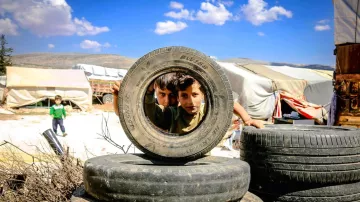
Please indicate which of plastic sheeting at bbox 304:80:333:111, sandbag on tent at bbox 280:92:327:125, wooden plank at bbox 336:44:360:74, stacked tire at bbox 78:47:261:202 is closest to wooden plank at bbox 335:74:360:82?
wooden plank at bbox 336:44:360:74

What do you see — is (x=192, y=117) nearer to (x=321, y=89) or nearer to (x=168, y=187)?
(x=168, y=187)

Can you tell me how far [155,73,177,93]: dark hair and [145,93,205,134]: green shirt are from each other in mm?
197

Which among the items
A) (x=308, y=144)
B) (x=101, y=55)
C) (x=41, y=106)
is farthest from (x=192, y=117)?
(x=101, y=55)

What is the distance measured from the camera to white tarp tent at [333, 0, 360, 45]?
983cm

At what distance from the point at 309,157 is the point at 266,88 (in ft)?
54.4

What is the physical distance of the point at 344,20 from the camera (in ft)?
33.7

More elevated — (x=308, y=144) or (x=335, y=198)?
(x=308, y=144)

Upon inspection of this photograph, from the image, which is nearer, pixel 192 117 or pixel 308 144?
pixel 308 144

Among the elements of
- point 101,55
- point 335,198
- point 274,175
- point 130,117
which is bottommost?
point 335,198

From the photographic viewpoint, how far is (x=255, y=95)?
18906 mm

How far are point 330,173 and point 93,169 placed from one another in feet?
6.85

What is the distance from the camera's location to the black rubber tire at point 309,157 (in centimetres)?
332

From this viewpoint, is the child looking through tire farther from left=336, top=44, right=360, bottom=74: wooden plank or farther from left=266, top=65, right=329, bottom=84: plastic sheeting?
left=266, top=65, right=329, bottom=84: plastic sheeting

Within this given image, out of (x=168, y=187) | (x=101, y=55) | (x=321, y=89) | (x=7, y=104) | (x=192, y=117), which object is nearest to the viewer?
(x=168, y=187)
